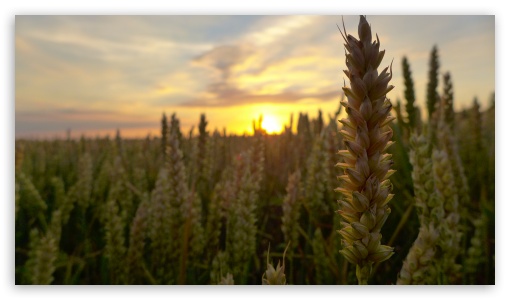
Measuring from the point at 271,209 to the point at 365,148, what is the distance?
1822mm

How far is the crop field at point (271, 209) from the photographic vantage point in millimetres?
1599

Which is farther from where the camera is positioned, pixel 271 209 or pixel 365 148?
pixel 271 209

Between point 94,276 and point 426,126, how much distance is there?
1583mm

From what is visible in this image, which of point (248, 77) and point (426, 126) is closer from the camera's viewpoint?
point (426, 126)

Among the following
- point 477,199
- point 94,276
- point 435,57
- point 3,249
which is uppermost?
point 435,57

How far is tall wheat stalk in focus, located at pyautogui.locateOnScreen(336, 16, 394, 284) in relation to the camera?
0.72m

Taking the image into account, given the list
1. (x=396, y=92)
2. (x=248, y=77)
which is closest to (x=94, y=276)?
(x=248, y=77)

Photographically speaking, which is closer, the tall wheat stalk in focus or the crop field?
the tall wheat stalk in focus

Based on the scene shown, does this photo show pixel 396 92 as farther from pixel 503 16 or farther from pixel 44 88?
pixel 44 88

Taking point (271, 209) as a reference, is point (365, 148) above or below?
above

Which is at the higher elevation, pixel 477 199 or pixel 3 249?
pixel 477 199

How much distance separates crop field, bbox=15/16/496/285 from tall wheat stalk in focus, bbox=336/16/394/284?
44 cm

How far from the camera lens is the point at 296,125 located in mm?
2312

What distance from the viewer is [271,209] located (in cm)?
252
